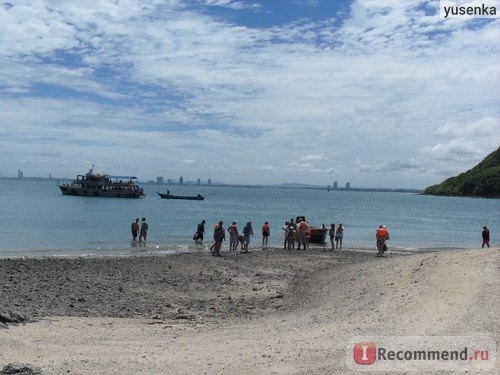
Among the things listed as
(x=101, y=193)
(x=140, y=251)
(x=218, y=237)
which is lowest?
(x=140, y=251)

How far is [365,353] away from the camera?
8.70 meters

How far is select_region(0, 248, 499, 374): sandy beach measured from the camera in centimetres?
902

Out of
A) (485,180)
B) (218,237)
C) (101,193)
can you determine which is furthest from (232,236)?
(485,180)

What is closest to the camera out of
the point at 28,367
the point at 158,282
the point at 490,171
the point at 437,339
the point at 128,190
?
the point at 28,367

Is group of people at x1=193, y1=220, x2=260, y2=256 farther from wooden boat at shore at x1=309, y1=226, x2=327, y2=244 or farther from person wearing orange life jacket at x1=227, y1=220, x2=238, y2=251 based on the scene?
wooden boat at shore at x1=309, y1=226, x2=327, y2=244

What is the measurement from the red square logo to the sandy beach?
24 centimetres

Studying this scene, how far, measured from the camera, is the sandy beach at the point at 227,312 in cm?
902

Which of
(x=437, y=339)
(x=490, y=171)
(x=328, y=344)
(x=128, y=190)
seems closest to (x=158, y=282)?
(x=328, y=344)

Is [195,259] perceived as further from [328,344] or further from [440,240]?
[440,240]

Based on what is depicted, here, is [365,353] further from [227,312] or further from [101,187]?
[101,187]

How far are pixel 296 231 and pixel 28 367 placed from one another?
21501mm

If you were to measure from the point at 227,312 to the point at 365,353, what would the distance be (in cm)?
590

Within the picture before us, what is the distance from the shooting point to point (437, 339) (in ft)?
29.9

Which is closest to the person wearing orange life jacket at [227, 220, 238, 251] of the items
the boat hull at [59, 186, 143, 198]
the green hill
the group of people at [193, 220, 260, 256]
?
the group of people at [193, 220, 260, 256]
